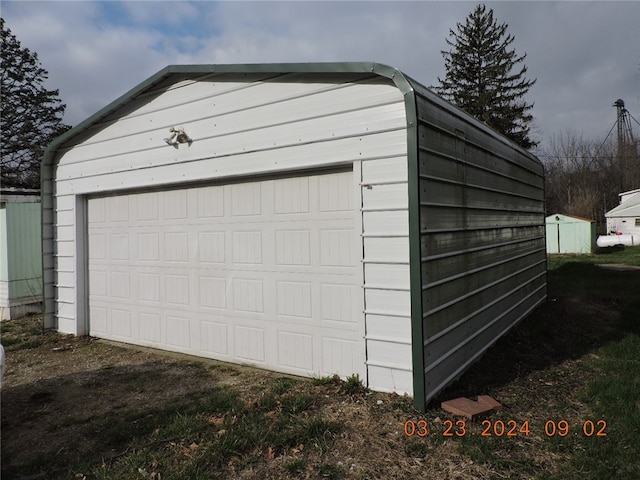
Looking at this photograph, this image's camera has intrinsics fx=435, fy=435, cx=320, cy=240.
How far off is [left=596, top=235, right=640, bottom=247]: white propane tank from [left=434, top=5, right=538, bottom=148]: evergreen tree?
6413 millimetres

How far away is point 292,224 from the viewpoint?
176 inches

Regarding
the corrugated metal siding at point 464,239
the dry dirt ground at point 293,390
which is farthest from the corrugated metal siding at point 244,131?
the dry dirt ground at point 293,390

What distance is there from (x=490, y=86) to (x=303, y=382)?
25050mm

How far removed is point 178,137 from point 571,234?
1817cm

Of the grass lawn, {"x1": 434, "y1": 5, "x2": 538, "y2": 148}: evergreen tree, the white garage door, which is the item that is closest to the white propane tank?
{"x1": 434, "y1": 5, "x2": 538, "y2": 148}: evergreen tree

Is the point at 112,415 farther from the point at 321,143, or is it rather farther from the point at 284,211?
the point at 321,143

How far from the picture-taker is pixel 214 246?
16.8 ft

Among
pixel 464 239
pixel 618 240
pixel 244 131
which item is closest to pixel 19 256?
pixel 244 131

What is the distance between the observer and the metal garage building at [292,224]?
12.2 feet

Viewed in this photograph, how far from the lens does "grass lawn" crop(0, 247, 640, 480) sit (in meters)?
2.75

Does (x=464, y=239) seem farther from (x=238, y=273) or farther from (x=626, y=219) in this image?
(x=626, y=219)

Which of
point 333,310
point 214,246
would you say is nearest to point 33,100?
point 214,246

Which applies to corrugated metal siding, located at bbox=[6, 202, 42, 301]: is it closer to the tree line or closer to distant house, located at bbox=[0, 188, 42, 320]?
distant house, located at bbox=[0, 188, 42, 320]
